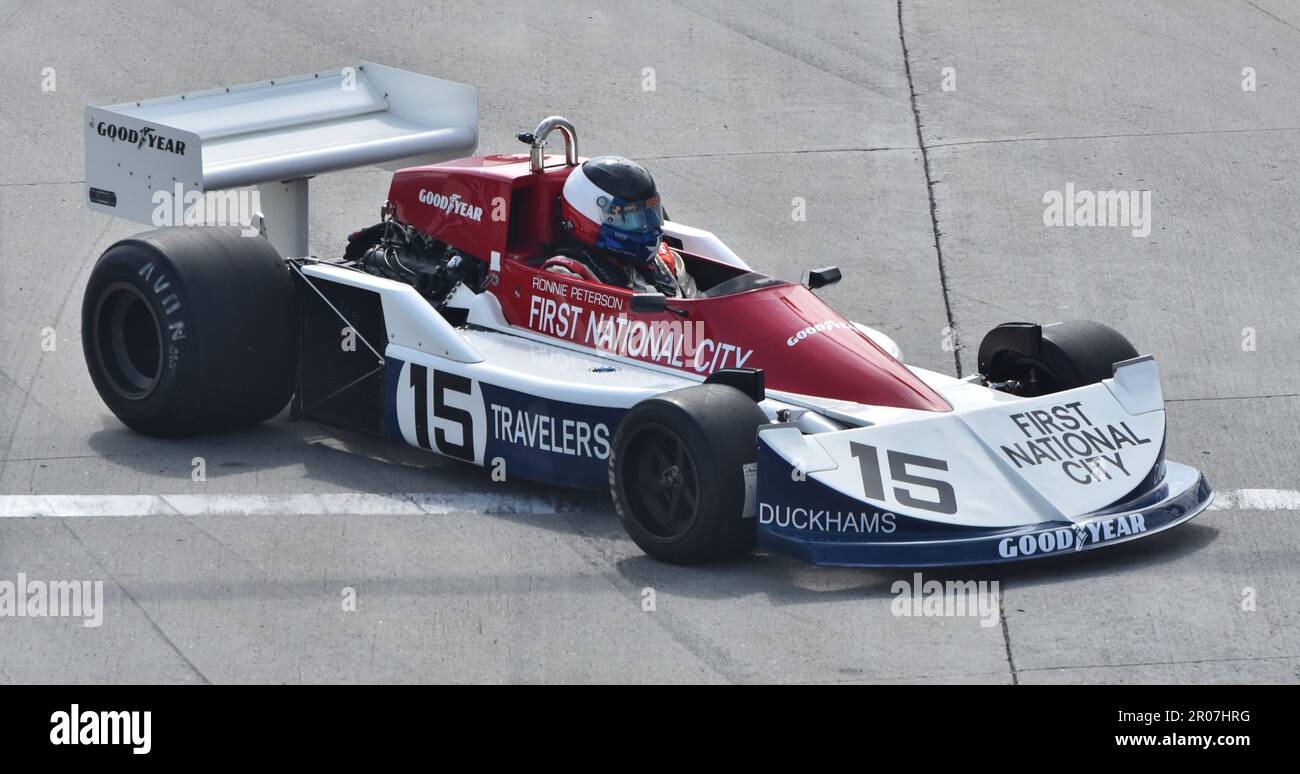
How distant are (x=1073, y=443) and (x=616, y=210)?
8.29 ft

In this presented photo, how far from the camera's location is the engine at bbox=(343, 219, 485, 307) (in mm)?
9484

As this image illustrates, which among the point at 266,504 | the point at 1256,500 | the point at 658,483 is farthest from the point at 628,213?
the point at 1256,500

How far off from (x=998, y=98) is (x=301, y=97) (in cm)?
586

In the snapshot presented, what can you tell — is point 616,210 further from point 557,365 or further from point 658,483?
point 658,483

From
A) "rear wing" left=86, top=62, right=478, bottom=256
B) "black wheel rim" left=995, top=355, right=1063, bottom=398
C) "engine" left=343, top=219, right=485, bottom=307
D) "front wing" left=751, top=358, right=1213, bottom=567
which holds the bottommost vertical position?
"front wing" left=751, top=358, right=1213, bottom=567

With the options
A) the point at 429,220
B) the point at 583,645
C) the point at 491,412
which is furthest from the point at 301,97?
the point at 583,645

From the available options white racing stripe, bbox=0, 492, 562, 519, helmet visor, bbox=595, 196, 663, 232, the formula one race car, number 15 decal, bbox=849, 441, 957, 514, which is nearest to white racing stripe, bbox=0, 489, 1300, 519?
white racing stripe, bbox=0, 492, 562, 519

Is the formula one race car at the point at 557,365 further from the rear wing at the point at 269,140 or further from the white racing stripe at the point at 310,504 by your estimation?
the white racing stripe at the point at 310,504

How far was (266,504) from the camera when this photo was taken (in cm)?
859

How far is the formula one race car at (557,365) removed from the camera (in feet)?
24.1

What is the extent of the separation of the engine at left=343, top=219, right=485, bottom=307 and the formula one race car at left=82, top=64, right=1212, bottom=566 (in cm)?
2

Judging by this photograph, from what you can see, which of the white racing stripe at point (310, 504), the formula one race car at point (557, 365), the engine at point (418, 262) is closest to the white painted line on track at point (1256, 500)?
the white racing stripe at point (310, 504)

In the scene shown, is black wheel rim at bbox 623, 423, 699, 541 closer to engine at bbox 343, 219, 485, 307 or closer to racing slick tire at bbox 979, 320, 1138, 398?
racing slick tire at bbox 979, 320, 1138, 398

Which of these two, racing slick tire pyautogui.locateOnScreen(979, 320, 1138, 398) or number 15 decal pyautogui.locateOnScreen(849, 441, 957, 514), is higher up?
racing slick tire pyautogui.locateOnScreen(979, 320, 1138, 398)
